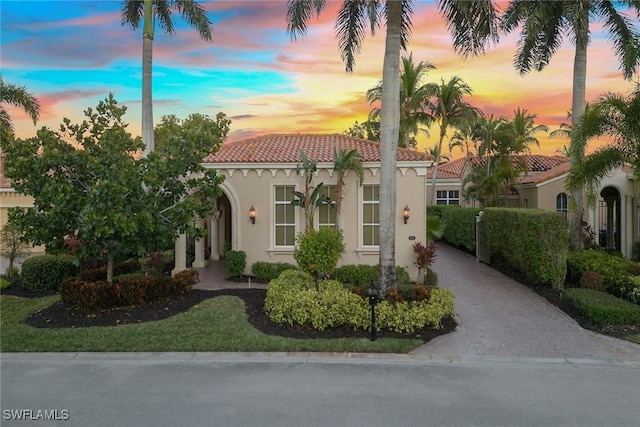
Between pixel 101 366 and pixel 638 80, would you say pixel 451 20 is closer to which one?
pixel 638 80

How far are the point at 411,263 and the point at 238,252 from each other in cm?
527

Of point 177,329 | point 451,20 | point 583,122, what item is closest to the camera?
point 177,329

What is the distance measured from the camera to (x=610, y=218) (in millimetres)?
20031

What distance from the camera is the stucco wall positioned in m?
13.4

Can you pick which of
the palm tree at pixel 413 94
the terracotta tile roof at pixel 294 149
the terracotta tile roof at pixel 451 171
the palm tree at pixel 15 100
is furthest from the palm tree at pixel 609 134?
the palm tree at pixel 15 100

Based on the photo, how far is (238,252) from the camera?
13820mm

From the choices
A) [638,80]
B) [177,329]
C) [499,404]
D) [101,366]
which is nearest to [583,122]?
[638,80]

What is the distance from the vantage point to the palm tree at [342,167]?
13.0 metres

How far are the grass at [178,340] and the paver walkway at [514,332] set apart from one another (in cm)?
107

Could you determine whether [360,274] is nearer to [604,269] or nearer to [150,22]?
[604,269]

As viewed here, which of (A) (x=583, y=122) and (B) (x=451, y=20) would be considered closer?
(B) (x=451, y=20)

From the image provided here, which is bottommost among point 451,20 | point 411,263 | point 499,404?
point 499,404

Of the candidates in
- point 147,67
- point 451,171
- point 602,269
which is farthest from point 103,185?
point 451,171

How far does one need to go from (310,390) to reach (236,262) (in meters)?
8.00
